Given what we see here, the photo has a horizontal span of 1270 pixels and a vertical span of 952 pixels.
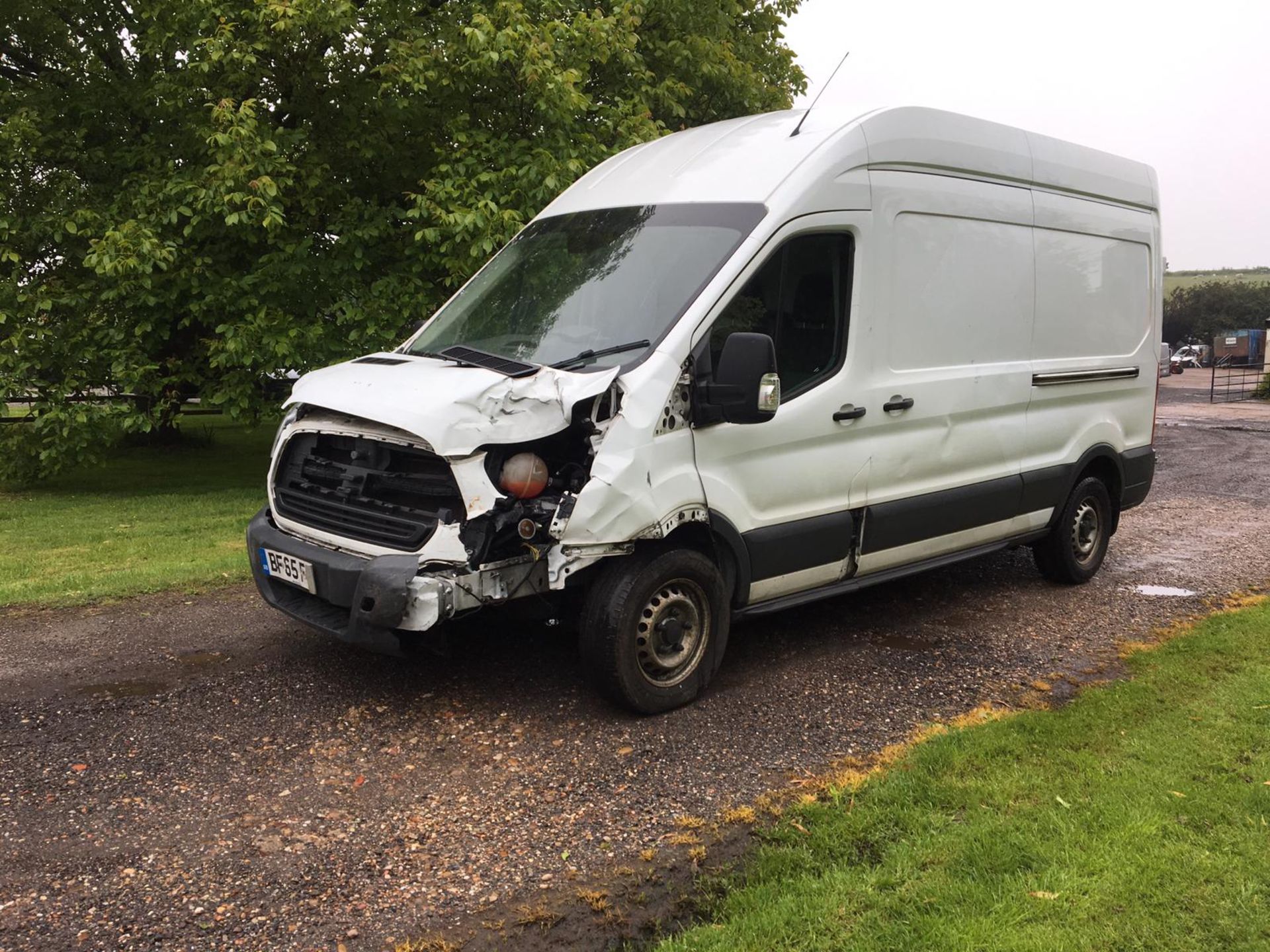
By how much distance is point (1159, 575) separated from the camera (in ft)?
24.9

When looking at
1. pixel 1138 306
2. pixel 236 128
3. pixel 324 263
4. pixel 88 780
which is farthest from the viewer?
pixel 324 263

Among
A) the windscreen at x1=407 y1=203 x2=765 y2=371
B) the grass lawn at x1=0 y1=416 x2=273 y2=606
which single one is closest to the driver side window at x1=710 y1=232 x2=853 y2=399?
the windscreen at x1=407 y1=203 x2=765 y2=371

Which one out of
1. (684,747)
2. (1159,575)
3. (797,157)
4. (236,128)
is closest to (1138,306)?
(1159,575)

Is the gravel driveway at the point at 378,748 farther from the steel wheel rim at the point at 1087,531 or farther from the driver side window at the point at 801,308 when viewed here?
the driver side window at the point at 801,308

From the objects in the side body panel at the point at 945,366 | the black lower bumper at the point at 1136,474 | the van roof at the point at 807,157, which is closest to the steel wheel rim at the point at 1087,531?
the black lower bumper at the point at 1136,474

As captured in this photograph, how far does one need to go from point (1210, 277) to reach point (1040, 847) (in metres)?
145

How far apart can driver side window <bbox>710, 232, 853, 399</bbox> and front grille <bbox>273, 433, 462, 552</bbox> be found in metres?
1.40

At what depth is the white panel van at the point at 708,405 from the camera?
168 inches

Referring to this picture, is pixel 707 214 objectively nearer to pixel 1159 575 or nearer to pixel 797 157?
pixel 797 157

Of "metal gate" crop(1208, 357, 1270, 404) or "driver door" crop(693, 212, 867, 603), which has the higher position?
"driver door" crop(693, 212, 867, 603)

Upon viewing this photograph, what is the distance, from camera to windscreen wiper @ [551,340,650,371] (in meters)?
4.56

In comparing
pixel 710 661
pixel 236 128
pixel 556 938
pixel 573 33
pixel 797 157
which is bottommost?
pixel 556 938

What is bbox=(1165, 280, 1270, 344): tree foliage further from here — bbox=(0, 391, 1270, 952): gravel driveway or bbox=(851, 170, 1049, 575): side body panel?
bbox=(0, 391, 1270, 952): gravel driveway

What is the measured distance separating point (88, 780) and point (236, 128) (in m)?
7.61
